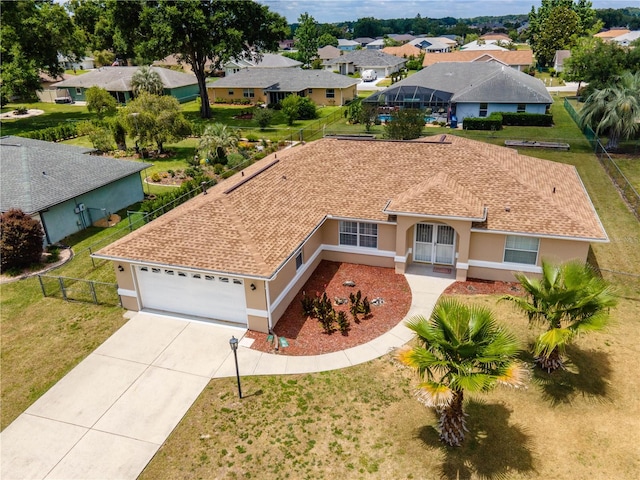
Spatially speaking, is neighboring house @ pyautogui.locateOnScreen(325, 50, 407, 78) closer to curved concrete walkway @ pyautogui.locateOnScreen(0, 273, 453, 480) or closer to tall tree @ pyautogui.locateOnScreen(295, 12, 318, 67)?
tall tree @ pyautogui.locateOnScreen(295, 12, 318, 67)

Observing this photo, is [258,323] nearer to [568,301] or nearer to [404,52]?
[568,301]

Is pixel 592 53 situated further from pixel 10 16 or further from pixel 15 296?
pixel 10 16

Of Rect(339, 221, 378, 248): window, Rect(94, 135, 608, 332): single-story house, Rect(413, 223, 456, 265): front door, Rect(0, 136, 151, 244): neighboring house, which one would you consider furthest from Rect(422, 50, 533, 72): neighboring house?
Rect(339, 221, 378, 248): window

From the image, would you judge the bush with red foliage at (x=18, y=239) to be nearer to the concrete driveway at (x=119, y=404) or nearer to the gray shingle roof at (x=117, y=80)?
the concrete driveway at (x=119, y=404)

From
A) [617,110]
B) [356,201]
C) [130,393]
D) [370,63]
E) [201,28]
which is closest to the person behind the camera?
[130,393]

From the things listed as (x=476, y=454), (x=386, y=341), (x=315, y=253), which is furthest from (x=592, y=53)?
(x=476, y=454)

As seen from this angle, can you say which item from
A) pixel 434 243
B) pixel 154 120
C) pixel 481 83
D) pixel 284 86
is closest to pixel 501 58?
pixel 481 83

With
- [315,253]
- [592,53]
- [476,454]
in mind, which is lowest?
[476,454]
